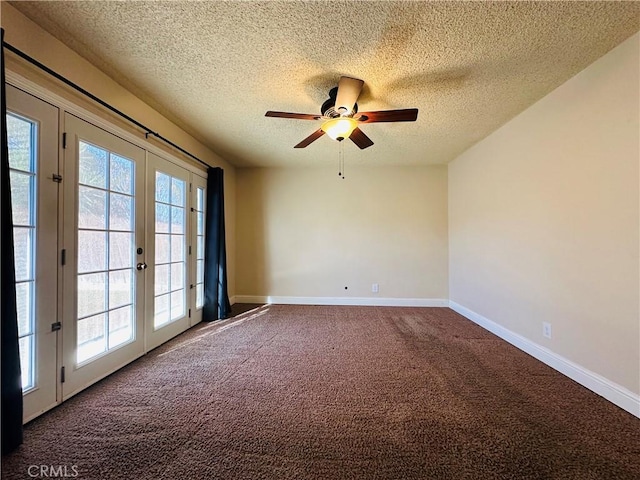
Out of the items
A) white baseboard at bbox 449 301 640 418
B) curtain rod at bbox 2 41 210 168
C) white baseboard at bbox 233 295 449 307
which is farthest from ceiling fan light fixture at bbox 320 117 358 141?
white baseboard at bbox 233 295 449 307

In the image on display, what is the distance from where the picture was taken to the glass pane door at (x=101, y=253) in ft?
5.82

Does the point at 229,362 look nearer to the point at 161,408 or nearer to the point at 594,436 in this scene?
the point at 161,408

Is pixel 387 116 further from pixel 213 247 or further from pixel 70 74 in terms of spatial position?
pixel 213 247

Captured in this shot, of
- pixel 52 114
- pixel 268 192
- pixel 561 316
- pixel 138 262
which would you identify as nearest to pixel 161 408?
pixel 138 262

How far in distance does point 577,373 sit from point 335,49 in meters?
3.01

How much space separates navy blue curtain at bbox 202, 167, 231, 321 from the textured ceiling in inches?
40.0

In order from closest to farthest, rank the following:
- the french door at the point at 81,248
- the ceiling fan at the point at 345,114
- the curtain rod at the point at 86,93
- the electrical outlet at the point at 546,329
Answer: the curtain rod at the point at 86,93
the french door at the point at 81,248
the ceiling fan at the point at 345,114
the electrical outlet at the point at 546,329

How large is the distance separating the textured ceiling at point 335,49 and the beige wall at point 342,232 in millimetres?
1825

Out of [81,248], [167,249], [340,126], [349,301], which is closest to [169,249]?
[167,249]

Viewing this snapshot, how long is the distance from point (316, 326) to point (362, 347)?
32.0 inches

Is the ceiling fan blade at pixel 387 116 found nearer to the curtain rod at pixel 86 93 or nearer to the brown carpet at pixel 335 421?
the curtain rod at pixel 86 93

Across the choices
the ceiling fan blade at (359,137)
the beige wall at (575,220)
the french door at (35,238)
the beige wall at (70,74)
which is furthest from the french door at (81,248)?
the beige wall at (575,220)

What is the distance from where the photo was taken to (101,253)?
2.00 metres

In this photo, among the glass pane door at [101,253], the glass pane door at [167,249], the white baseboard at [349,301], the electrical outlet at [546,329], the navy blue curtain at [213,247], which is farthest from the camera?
the white baseboard at [349,301]
